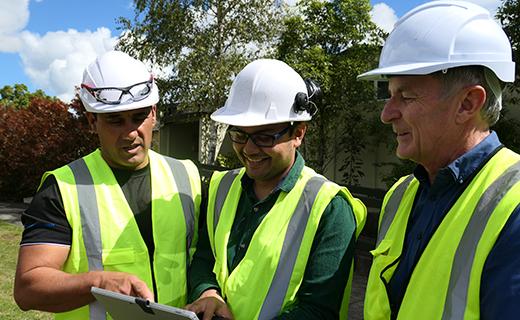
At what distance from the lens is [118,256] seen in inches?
88.1

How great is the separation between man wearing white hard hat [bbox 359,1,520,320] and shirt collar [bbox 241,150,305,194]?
0.52 metres

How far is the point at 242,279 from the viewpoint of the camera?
6.72ft

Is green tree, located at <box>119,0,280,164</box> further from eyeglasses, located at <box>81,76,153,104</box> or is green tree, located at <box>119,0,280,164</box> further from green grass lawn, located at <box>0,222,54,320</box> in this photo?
eyeglasses, located at <box>81,76,153,104</box>

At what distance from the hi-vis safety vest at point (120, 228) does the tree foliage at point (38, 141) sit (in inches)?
419

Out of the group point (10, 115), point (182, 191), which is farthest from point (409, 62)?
point (10, 115)

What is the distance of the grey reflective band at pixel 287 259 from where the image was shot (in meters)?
1.99

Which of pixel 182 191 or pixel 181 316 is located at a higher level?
pixel 182 191

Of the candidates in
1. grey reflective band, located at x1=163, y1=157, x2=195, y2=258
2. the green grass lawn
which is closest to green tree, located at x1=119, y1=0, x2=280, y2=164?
the green grass lawn

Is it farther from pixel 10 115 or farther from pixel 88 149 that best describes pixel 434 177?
pixel 10 115

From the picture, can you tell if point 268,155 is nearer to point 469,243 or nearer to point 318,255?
point 318,255

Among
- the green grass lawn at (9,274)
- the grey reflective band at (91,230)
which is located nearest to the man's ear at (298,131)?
the grey reflective band at (91,230)

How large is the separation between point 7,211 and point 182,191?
1125cm

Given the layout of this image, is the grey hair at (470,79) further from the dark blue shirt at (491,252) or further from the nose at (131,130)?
the nose at (131,130)

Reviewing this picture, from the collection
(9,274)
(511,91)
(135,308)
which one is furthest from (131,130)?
(511,91)
